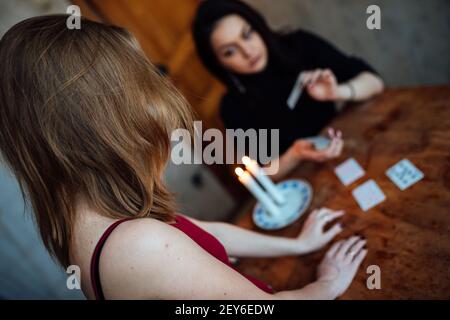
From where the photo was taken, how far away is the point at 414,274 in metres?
0.84

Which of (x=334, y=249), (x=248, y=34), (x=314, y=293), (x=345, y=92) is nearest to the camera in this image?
(x=314, y=293)

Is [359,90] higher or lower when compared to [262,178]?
higher

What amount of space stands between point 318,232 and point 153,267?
2.05 ft

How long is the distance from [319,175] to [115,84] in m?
0.93

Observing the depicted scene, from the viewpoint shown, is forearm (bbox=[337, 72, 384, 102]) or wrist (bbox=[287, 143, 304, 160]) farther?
forearm (bbox=[337, 72, 384, 102])

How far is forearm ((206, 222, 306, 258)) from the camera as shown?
1.12 metres

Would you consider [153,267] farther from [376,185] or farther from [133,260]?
[376,185]

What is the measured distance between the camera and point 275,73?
1.98 m

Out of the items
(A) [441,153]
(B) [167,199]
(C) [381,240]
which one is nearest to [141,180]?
(B) [167,199]

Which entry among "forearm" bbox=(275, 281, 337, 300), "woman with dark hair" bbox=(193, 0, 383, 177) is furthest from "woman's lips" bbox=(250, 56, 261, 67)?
"forearm" bbox=(275, 281, 337, 300)
